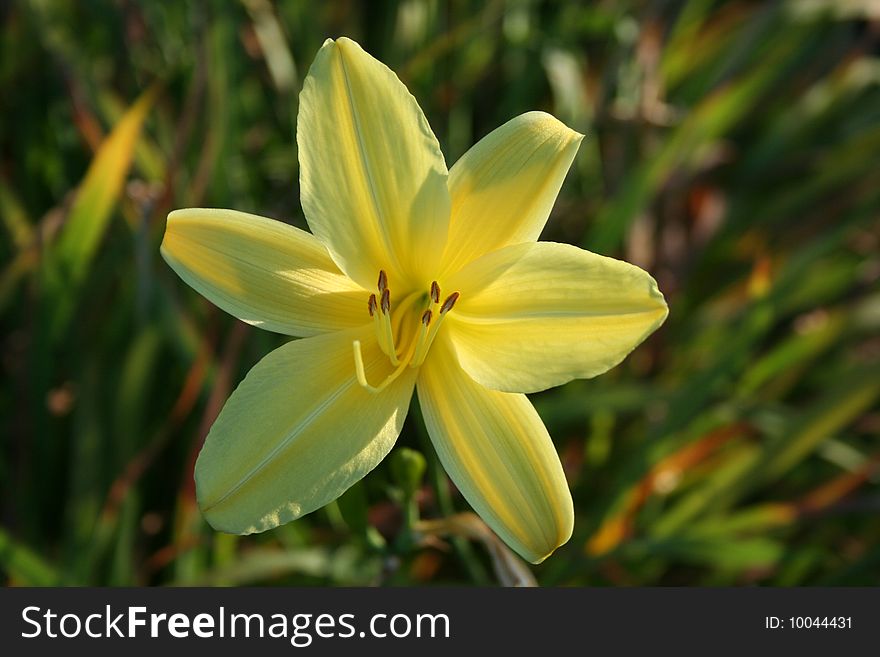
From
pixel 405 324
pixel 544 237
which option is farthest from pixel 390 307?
pixel 544 237

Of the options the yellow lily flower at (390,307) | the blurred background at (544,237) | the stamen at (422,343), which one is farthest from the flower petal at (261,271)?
the blurred background at (544,237)

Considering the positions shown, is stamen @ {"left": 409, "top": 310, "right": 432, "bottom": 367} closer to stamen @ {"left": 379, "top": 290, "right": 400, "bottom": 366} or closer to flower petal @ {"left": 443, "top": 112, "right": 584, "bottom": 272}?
stamen @ {"left": 379, "top": 290, "right": 400, "bottom": 366}

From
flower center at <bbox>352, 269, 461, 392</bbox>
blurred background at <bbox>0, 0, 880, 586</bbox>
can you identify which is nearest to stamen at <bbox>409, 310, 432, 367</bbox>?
flower center at <bbox>352, 269, 461, 392</bbox>

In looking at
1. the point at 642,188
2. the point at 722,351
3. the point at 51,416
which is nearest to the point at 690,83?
the point at 642,188

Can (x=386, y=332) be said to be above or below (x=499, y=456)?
above

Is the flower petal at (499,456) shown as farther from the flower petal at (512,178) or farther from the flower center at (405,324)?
the flower petal at (512,178)

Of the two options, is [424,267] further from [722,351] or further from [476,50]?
[476,50]

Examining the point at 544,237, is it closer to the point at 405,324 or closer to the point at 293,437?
the point at 405,324
